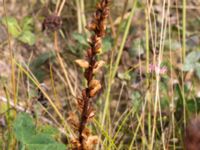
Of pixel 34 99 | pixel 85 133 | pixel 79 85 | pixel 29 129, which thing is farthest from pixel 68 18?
pixel 85 133

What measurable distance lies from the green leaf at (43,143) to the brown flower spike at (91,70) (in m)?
0.31

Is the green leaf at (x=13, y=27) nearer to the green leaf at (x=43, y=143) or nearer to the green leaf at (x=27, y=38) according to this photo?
the green leaf at (x=27, y=38)

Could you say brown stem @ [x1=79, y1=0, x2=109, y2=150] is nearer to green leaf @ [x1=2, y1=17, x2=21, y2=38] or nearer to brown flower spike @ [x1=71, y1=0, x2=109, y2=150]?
brown flower spike @ [x1=71, y1=0, x2=109, y2=150]

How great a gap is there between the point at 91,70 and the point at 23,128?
1.46 feet

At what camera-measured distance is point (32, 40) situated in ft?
6.16

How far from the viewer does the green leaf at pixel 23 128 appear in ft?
3.79

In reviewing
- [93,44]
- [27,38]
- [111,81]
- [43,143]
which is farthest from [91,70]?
[27,38]

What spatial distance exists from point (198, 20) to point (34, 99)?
0.93 metres

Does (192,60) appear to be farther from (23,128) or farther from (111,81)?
(23,128)

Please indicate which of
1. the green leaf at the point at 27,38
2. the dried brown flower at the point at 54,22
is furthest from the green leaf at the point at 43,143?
the green leaf at the point at 27,38

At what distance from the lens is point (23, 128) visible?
1176 mm

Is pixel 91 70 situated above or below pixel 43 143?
above

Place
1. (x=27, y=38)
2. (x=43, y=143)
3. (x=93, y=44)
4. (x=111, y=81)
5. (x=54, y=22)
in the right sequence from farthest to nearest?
(x=27, y=38)
(x=54, y=22)
(x=111, y=81)
(x=43, y=143)
(x=93, y=44)

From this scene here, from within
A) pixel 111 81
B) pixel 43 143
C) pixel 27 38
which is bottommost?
pixel 43 143
